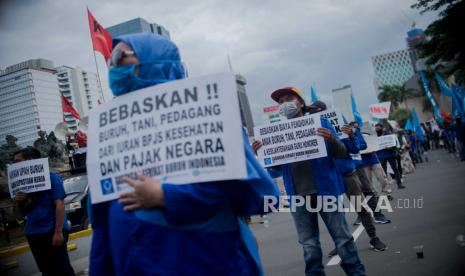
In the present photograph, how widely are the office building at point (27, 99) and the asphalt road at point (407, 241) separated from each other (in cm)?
687

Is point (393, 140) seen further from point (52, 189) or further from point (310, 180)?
point (52, 189)

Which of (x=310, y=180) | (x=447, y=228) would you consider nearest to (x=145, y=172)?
(x=310, y=180)

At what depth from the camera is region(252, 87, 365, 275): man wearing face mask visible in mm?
4172

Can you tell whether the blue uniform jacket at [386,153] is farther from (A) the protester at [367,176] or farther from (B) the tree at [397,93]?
(B) the tree at [397,93]

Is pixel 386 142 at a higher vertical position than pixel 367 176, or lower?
higher

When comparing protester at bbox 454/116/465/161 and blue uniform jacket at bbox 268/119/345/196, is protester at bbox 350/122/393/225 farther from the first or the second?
protester at bbox 454/116/465/161

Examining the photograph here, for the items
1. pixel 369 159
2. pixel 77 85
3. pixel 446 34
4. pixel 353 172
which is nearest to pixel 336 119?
pixel 353 172

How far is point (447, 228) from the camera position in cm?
637

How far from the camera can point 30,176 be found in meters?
5.31

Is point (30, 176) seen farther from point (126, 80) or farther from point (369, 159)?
point (369, 159)

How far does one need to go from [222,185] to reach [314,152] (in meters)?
2.69

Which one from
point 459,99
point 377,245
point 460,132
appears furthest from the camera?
point 459,99

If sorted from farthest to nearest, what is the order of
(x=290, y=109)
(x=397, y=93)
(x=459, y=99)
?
(x=397, y=93)
(x=459, y=99)
(x=290, y=109)

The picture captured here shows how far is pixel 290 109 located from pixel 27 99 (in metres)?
11.5
